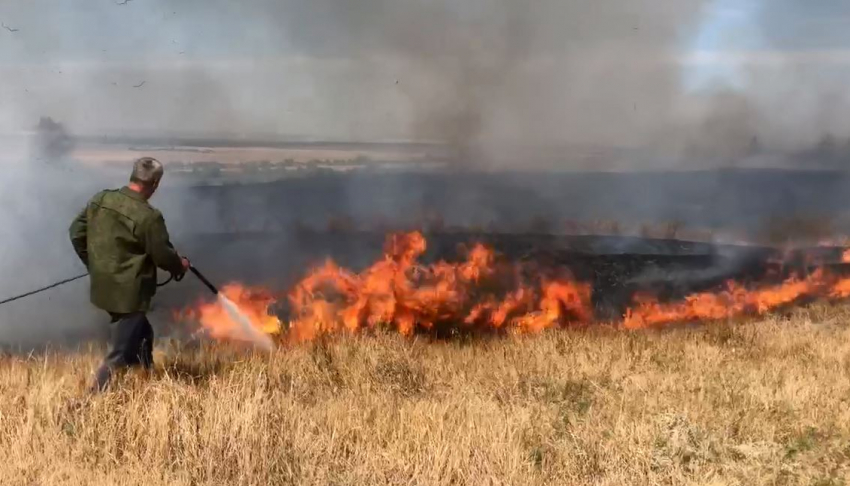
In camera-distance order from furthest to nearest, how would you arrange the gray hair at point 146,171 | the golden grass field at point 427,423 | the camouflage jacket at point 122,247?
the gray hair at point 146,171 → the camouflage jacket at point 122,247 → the golden grass field at point 427,423

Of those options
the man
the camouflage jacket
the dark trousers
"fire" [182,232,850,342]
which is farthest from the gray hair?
"fire" [182,232,850,342]

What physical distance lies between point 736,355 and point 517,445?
14.7ft

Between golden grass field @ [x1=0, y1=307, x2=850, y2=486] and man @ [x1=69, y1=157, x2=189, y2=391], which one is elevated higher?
man @ [x1=69, y1=157, x2=189, y2=391]

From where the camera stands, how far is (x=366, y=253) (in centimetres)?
2598

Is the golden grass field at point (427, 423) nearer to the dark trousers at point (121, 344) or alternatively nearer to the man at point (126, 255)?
the dark trousers at point (121, 344)

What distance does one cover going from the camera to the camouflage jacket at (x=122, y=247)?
561 cm

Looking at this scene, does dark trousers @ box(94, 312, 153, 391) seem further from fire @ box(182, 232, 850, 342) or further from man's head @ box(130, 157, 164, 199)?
fire @ box(182, 232, 850, 342)

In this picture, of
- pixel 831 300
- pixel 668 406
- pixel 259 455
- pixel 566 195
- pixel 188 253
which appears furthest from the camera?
pixel 566 195

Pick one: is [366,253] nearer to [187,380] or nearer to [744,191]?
[187,380]

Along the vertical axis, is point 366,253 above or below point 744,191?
below

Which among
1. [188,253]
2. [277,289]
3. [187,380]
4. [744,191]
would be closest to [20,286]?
[188,253]

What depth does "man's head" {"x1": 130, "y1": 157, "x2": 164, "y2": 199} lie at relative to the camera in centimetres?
574

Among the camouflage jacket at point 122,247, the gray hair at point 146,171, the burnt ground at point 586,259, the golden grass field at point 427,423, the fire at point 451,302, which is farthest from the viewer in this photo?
the burnt ground at point 586,259

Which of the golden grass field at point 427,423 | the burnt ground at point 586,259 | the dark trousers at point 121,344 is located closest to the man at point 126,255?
the dark trousers at point 121,344
